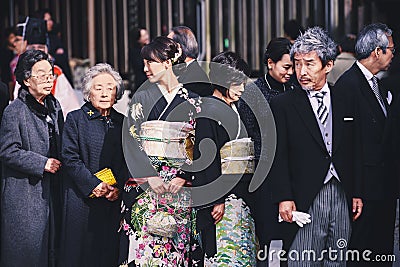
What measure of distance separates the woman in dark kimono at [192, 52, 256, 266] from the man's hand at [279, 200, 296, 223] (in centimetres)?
43

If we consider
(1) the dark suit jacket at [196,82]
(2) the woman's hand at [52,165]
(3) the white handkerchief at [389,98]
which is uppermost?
(1) the dark suit jacket at [196,82]

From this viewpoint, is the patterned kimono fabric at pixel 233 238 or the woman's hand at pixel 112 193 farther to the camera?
the woman's hand at pixel 112 193

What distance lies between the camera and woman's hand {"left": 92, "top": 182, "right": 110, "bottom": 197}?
6.23 meters

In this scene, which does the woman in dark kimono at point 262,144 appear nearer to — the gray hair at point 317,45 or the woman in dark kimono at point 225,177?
the woman in dark kimono at point 225,177

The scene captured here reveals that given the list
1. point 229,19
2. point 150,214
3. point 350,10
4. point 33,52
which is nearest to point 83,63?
point 229,19

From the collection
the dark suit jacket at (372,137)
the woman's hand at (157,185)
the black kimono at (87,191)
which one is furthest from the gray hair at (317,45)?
the black kimono at (87,191)

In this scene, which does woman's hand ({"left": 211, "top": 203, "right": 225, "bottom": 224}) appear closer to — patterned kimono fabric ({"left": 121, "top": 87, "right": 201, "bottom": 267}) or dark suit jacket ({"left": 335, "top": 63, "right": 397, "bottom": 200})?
patterned kimono fabric ({"left": 121, "top": 87, "right": 201, "bottom": 267})

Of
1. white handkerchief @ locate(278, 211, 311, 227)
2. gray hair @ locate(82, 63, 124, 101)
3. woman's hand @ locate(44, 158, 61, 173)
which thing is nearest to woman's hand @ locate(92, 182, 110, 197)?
woman's hand @ locate(44, 158, 61, 173)

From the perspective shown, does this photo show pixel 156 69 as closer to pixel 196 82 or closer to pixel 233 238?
pixel 196 82

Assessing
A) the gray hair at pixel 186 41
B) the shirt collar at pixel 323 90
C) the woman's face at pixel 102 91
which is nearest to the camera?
the shirt collar at pixel 323 90

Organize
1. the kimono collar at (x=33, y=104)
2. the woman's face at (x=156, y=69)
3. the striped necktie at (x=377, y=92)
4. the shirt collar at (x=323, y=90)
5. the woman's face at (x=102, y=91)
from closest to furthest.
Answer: the shirt collar at (x=323, y=90)
the woman's face at (x=156, y=69)
the striped necktie at (x=377, y=92)
the woman's face at (x=102, y=91)
the kimono collar at (x=33, y=104)

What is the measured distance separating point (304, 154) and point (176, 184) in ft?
2.80

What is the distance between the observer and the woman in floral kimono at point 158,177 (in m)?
5.93

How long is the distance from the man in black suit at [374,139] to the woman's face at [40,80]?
2004 mm
